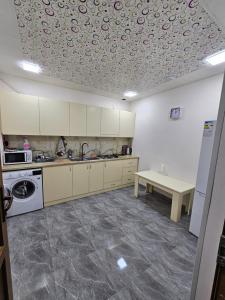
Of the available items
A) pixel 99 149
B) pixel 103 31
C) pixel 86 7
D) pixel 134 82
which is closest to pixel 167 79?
pixel 134 82

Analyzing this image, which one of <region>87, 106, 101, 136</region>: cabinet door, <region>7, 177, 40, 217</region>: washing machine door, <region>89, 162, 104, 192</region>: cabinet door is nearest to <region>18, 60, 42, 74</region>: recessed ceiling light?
<region>87, 106, 101, 136</region>: cabinet door

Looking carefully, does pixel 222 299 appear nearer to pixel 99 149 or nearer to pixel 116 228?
pixel 116 228

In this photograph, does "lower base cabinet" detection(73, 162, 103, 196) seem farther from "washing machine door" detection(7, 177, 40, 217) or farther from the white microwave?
the white microwave

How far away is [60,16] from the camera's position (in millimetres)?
1262

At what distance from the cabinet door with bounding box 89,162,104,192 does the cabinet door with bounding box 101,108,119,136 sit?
89 centimetres

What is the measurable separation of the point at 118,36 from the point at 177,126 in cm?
220

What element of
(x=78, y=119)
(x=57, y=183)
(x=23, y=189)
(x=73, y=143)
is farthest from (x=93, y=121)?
(x=23, y=189)

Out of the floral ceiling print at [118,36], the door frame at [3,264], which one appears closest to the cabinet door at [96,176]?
the floral ceiling print at [118,36]

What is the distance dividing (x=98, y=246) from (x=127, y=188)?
7.14 feet

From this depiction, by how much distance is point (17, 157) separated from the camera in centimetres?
262

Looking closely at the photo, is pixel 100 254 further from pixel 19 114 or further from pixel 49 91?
pixel 49 91

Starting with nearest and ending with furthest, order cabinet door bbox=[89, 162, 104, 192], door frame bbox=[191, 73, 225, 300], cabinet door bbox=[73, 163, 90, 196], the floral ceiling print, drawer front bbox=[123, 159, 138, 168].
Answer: door frame bbox=[191, 73, 225, 300] → the floral ceiling print → cabinet door bbox=[73, 163, 90, 196] → cabinet door bbox=[89, 162, 104, 192] → drawer front bbox=[123, 159, 138, 168]

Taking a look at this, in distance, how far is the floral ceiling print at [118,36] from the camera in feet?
3.80

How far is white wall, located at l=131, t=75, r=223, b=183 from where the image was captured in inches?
99.8
